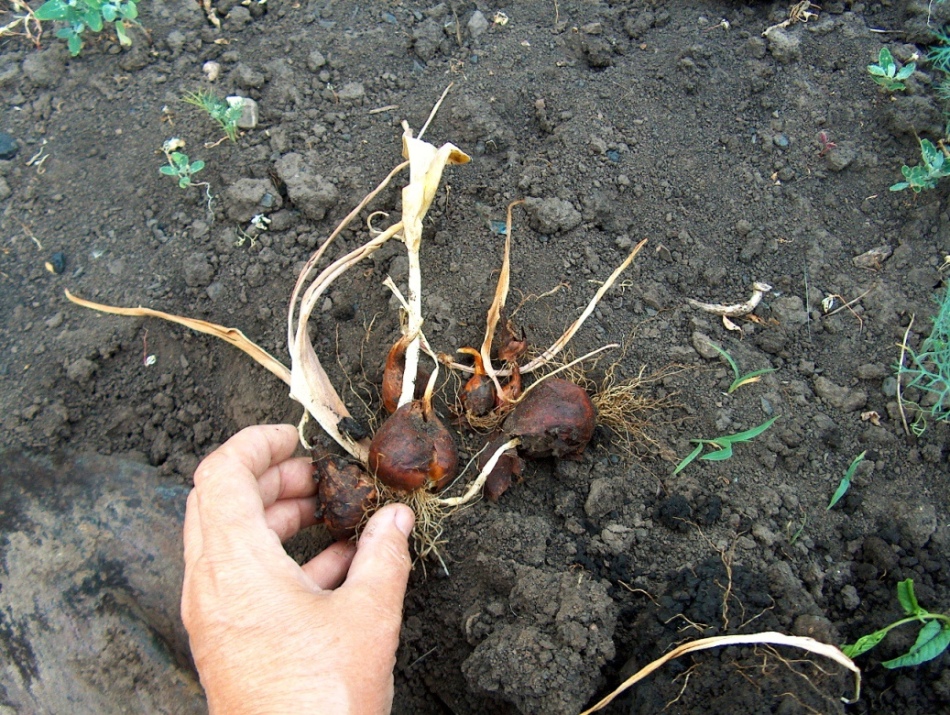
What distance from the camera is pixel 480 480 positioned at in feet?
4.83

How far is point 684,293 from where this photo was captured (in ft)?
5.72

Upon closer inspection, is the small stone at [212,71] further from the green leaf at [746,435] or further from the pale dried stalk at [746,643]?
the pale dried stalk at [746,643]

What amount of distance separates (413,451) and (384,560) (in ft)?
0.77

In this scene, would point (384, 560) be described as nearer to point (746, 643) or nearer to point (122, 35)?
point (746, 643)

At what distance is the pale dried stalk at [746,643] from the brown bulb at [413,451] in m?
0.54

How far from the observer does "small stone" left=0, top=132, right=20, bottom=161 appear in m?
1.85

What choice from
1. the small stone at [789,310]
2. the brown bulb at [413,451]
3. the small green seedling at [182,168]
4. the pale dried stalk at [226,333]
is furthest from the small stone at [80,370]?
the small stone at [789,310]

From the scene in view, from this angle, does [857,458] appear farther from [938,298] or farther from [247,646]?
[247,646]

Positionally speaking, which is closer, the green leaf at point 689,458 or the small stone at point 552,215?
the green leaf at point 689,458

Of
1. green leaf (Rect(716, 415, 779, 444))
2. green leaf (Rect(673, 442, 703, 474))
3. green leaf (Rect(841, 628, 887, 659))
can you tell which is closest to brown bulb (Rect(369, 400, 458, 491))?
green leaf (Rect(673, 442, 703, 474))

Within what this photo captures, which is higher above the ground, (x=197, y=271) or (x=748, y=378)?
(x=197, y=271)

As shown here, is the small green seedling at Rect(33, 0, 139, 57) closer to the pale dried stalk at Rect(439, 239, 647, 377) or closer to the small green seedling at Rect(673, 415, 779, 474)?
the pale dried stalk at Rect(439, 239, 647, 377)

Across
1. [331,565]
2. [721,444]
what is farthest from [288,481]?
[721,444]

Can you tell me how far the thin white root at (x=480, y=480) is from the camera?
4.83 feet
